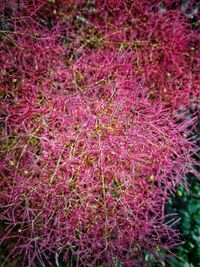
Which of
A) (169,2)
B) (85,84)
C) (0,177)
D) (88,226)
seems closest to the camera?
(88,226)

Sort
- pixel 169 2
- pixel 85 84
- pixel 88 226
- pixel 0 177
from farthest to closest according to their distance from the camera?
pixel 169 2, pixel 85 84, pixel 0 177, pixel 88 226

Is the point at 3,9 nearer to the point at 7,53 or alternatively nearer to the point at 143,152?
the point at 7,53

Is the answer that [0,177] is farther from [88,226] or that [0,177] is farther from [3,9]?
[3,9]

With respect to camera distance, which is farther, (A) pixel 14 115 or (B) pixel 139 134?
(A) pixel 14 115

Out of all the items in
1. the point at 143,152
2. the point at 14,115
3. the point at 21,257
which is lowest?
the point at 21,257

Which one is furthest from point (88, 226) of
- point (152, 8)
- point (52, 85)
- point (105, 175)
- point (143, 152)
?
point (152, 8)

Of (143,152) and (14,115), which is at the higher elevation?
(143,152)

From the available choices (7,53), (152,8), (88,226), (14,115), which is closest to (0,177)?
(14,115)
